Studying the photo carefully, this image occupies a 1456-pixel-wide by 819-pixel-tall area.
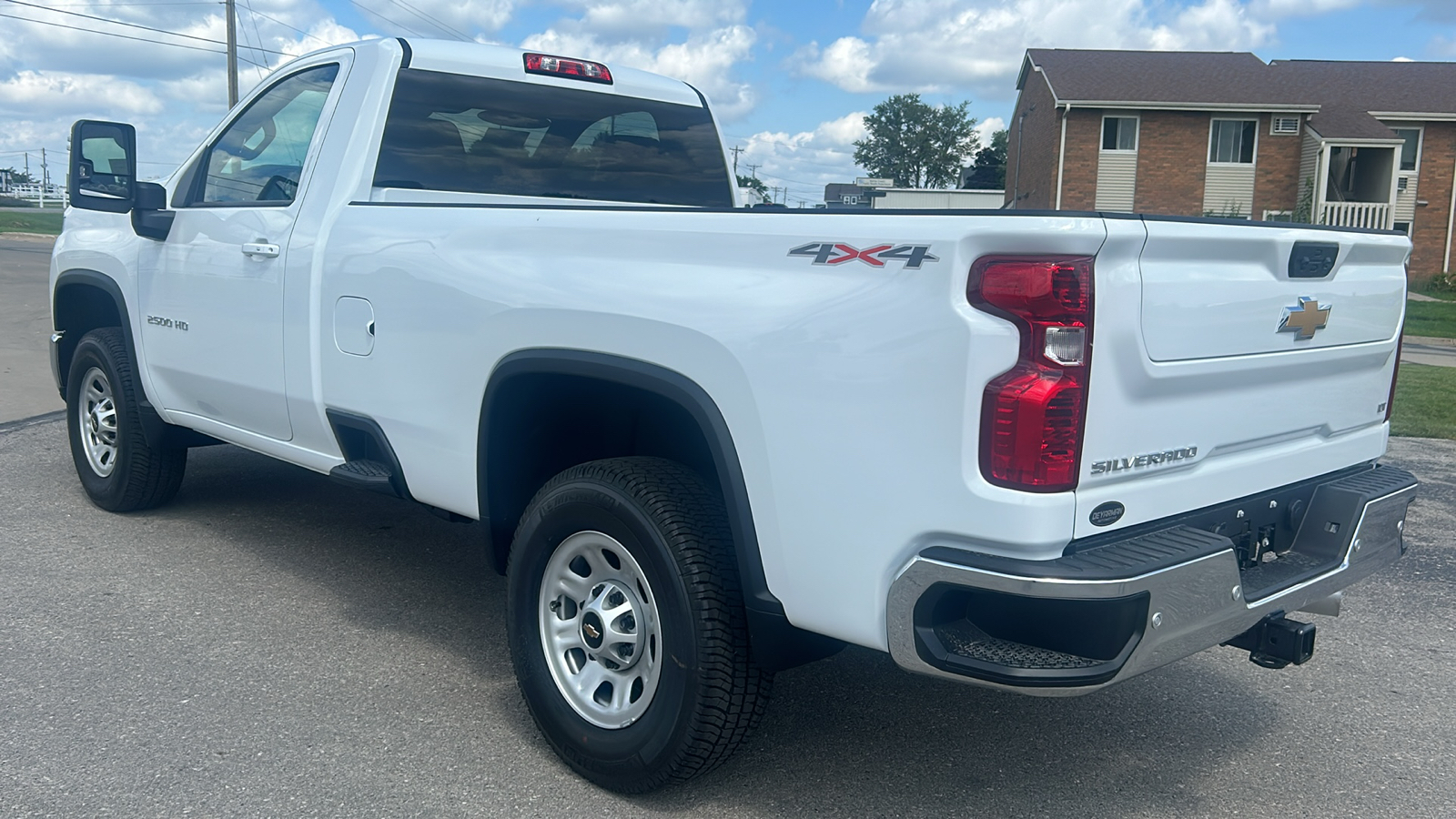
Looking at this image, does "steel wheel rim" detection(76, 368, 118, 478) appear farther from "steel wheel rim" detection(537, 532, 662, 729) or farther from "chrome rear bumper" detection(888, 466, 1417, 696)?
"chrome rear bumper" detection(888, 466, 1417, 696)

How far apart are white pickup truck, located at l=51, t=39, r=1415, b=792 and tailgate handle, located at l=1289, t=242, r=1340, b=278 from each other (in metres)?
0.01

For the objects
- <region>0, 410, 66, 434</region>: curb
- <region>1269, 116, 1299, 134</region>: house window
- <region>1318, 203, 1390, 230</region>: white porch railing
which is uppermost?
<region>1269, 116, 1299, 134</region>: house window

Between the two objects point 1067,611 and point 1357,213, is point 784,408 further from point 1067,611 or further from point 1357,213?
point 1357,213

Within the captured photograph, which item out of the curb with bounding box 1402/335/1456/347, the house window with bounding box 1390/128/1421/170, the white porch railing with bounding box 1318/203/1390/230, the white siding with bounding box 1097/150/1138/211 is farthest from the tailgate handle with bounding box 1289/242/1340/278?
the house window with bounding box 1390/128/1421/170

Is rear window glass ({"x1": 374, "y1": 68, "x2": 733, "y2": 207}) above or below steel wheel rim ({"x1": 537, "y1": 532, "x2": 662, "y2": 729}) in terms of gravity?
above

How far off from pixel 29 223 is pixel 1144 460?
1708 inches

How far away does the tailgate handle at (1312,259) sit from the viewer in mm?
2896

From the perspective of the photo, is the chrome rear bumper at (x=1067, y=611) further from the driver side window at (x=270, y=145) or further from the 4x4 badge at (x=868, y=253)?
the driver side window at (x=270, y=145)

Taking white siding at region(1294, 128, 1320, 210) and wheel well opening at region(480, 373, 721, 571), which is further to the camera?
white siding at region(1294, 128, 1320, 210)

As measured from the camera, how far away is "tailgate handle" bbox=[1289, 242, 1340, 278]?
9.50 feet

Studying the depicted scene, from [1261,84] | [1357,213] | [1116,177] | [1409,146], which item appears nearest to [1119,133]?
[1116,177]

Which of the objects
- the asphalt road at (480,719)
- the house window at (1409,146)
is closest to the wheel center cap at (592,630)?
the asphalt road at (480,719)

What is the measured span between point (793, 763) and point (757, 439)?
1.14m

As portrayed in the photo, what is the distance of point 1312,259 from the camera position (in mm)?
2959
